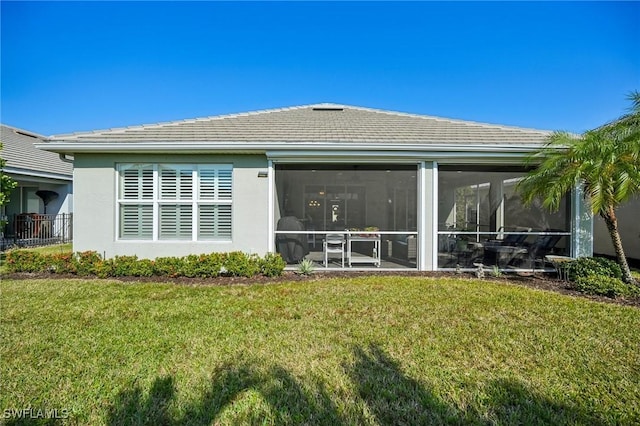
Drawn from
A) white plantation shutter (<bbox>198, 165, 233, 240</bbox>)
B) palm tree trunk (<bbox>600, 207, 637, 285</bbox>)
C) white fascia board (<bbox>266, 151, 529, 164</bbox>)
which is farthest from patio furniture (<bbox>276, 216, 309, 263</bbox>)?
palm tree trunk (<bbox>600, 207, 637, 285</bbox>)

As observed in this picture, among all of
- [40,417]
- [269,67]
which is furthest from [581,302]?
[269,67]

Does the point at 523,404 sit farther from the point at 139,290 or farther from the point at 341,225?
the point at 341,225

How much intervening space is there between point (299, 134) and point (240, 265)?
147 inches

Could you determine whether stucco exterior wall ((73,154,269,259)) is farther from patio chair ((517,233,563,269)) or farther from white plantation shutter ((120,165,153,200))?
patio chair ((517,233,563,269))

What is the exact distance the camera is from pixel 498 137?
8508mm

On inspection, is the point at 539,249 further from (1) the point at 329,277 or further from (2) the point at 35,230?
(2) the point at 35,230

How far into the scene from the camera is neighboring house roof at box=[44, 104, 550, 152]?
26.0 feet

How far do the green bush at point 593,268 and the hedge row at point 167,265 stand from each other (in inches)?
263

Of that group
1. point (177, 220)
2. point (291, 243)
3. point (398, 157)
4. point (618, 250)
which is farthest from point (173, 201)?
point (618, 250)

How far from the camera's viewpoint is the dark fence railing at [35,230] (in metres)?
13.4

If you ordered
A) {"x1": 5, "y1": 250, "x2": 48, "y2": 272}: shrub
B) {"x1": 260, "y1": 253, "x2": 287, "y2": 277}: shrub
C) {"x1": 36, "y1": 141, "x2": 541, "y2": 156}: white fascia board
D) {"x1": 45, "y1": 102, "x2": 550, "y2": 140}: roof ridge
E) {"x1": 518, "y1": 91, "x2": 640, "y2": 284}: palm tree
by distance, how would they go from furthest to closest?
{"x1": 45, "y1": 102, "x2": 550, "y2": 140}: roof ridge
{"x1": 5, "y1": 250, "x2": 48, "y2": 272}: shrub
{"x1": 36, "y1": 141, "x2": 541, "y2": 156}: white fascia board
{"x1": 260, "y1": 253, "x2": 287, "y2": 277}: shrub
{"x1": 518, "y1": 91, "x2": 640, "y2": 284}: palm tree

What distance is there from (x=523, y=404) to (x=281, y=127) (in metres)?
8.26

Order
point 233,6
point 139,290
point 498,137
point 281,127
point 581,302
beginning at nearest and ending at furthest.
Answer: point 581,302, point 139,290, point 498,137, point 281,127, point 233,6

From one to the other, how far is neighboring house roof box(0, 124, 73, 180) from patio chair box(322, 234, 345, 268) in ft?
43.4
